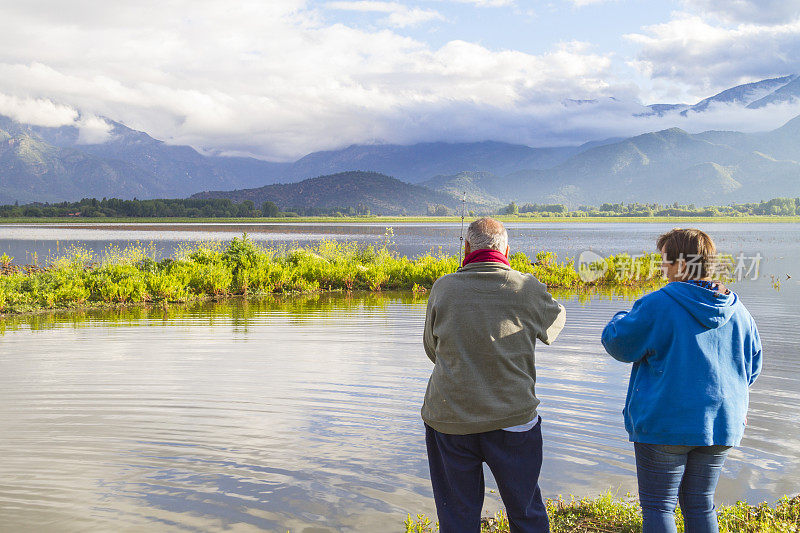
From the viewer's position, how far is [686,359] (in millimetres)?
2830

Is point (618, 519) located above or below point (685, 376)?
below

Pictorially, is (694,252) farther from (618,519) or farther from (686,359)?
(618,519)

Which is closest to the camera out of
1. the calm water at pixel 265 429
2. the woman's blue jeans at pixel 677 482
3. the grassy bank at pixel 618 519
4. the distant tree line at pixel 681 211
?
the woman's blue jeans at pixel 677 482

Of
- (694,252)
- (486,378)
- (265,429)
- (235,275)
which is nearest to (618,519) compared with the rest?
(486,378)

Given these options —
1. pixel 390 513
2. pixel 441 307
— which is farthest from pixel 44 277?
pixel 441 307

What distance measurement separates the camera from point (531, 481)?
2.98 meters

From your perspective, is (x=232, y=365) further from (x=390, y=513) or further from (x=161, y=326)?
(x=390, y=513)

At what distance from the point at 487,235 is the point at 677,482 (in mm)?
1387

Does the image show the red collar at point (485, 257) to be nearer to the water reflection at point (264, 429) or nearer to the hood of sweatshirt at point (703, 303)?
the hood of sweatshirt at point (703, 303)

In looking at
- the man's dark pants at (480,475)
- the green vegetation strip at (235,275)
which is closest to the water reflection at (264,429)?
the man's dark pants at (480,475)

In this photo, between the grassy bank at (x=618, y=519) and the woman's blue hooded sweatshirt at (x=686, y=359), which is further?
the grassy bank at (x=618, y=519)

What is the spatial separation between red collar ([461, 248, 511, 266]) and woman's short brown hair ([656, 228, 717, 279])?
2.43 ft

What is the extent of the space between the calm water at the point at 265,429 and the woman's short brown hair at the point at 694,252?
250 cm

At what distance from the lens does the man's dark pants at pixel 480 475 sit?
9.60 ft
